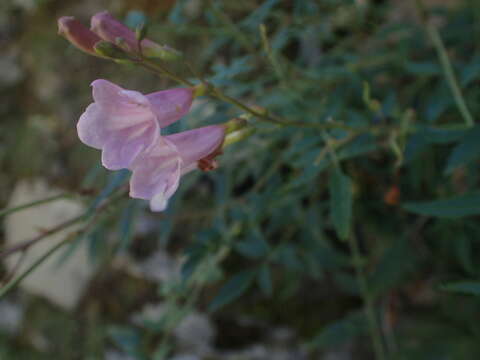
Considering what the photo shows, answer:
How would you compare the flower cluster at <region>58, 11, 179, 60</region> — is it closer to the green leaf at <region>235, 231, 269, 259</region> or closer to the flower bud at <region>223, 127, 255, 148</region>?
the flower bud at <region>223, 127, 255, 148</region>

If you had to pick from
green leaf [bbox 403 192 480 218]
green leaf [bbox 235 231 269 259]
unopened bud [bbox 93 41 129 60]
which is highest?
unopened bud [bbox 93 41 129 60]

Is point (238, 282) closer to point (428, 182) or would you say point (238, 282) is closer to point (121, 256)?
point (428, 182)

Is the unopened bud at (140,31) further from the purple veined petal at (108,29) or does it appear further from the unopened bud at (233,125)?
the unopened bud at (233,125)

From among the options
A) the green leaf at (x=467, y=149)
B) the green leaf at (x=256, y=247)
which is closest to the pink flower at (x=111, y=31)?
the green leaf at (x=467, y=149)

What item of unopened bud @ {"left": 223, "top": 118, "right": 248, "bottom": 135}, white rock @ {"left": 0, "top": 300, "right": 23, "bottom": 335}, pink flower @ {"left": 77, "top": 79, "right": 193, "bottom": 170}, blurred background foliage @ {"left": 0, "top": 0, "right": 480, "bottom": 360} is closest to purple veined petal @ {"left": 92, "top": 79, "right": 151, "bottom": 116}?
pink flower @ {"left": 77, "top": 79, "right": 193, "bottom": 170}

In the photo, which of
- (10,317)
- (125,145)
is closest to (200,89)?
(125,145)

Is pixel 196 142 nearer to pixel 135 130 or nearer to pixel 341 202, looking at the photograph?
pixel 135 130

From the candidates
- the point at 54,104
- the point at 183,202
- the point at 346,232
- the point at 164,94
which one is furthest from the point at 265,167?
the point at 54,104

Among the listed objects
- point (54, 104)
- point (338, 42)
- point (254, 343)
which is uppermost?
point (54, 104)
